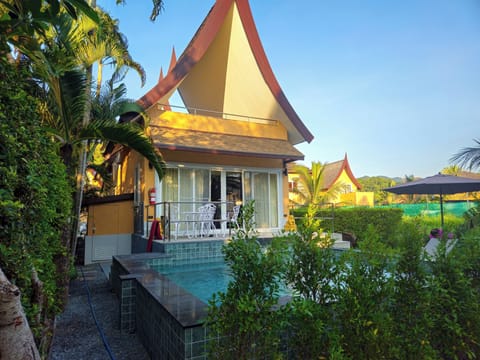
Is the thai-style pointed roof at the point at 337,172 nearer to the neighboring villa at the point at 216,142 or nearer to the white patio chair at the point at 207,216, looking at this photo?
the neighboring villa at the point at 216,142

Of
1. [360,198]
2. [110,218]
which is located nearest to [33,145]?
[110,218]

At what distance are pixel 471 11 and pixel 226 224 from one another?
10.0 m

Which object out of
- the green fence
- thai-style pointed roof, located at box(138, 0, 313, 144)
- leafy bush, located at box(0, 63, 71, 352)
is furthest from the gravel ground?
the green fence

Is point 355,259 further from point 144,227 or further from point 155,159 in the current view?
point 144,227

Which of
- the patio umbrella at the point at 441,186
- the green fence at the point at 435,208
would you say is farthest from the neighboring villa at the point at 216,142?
the green fence at the point at 435,208

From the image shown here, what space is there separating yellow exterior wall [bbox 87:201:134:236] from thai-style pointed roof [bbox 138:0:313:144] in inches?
162

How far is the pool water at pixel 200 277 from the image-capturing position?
6023 mm

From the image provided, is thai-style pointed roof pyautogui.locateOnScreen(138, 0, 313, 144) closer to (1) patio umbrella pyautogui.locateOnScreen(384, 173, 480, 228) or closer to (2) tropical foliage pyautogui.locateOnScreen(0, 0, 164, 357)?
(1) patio umbrella pyautogui.locateOnScreen(384, 173, 480, 228)

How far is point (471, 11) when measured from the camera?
8.32 meters

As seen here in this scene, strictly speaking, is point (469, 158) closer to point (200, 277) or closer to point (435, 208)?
point (200, 277)

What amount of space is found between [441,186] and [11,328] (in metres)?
11.4

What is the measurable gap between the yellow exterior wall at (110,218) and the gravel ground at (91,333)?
4.18m

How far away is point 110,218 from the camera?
36.2 feet

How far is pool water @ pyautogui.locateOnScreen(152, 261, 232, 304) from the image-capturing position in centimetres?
602
